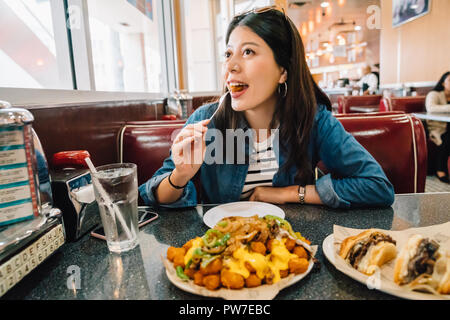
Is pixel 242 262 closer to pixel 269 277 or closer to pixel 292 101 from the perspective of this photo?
pixel 269 277

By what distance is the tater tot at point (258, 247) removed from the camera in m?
0.62

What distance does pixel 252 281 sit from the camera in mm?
565

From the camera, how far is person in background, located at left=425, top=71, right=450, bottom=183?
4.30 meters

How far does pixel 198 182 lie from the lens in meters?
A: 1.66

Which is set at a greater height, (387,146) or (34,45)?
(34,45)

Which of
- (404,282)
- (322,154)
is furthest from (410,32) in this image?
(404,282)

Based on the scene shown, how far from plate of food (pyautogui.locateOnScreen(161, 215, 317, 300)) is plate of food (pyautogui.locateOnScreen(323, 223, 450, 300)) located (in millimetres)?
75

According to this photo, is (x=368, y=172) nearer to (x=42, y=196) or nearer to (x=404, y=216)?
(x=404, y=216)

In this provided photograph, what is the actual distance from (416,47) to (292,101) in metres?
7.41

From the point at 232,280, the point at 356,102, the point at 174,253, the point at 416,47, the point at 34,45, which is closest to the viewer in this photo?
the point at 232,280

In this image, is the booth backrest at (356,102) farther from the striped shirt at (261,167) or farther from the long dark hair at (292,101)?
the striped shirt at (261,167)

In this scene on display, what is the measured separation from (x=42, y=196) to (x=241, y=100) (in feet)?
2.53

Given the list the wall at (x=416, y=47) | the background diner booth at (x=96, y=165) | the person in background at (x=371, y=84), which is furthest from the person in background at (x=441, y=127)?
the person in background at (x=371, y=84)

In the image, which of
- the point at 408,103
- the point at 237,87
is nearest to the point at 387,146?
the point at 237,87
